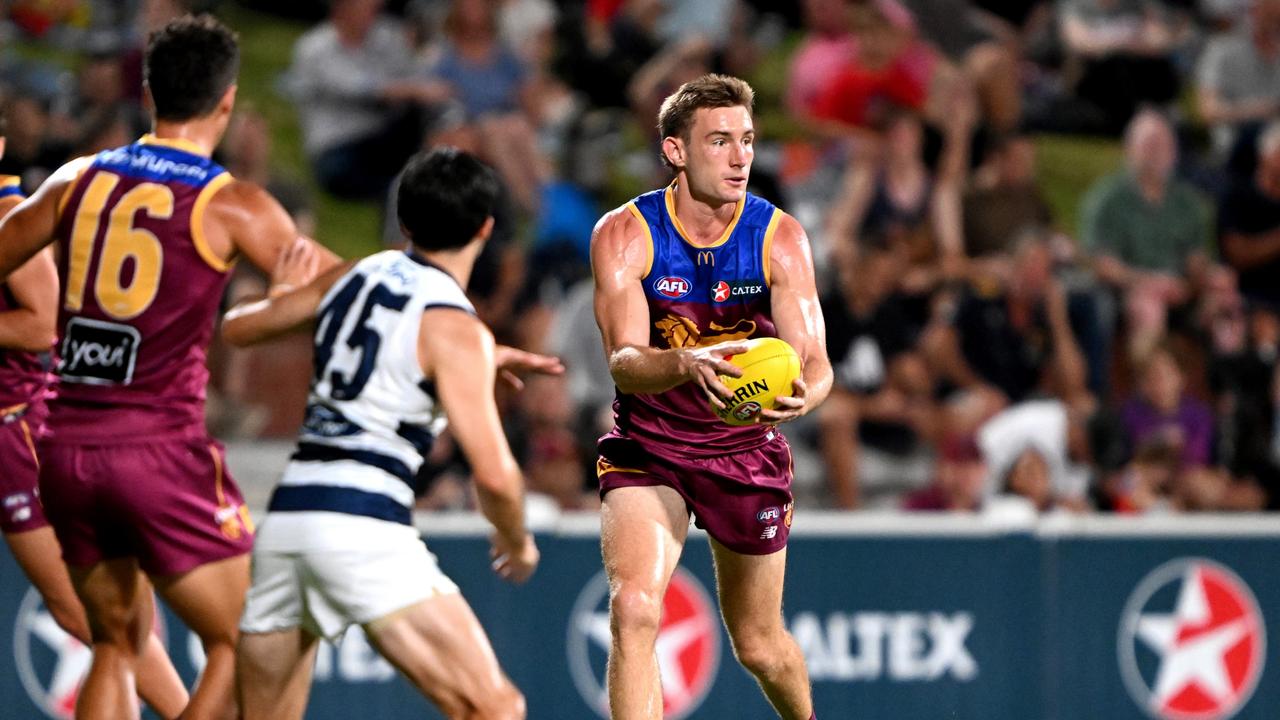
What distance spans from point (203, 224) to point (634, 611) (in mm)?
1987

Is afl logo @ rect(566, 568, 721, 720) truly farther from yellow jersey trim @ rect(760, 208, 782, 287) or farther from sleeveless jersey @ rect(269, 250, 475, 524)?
sleeveless jersey @ rect(269, 250, 475, 524)

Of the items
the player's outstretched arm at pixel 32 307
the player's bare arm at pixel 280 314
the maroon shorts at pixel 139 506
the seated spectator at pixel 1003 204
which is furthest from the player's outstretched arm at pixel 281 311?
the seated spectator at pixel 1003 204

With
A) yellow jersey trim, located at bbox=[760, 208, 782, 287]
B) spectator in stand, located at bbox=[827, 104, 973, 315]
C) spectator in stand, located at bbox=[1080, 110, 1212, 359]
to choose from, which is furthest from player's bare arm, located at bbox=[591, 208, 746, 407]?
spectator in stand, located at bbox=[1080, 110, 1212, 359]

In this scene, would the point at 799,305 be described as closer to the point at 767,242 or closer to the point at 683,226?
the point at 767,242

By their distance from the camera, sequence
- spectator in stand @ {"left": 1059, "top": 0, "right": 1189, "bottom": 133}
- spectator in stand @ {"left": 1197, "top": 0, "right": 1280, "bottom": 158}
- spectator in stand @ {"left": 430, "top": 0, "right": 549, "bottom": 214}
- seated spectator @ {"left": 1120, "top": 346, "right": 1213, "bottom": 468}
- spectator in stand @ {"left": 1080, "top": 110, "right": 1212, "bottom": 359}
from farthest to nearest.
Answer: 1. spectator in stand @ {"left": 1059, "top": 0, "right": 1189, "bottom": 133}
2. spectator in stand @ {"left": 1197, "top": 0, "right": 1280, "bottom": 158}
3. spectator in stand @ {"left": 1080, "top": 110, "right": 1212, "bottom": 359}
4. spectator in stand @ {"left": 430, "top": 0, "right": 549, "bottom": 214}
5. seated spectator @ {"left": 1120, "top": 346, "right": 1213, "bottom": 468}

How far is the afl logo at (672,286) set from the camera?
6332mm

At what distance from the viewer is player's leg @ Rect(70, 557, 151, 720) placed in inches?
Result: 238

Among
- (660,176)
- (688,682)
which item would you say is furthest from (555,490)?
(660,176)

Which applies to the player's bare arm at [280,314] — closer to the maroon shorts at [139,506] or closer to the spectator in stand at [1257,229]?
the maroon shorts at [139,506]

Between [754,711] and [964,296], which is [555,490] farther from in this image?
[964,296]

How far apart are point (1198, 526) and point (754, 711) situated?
2.68m

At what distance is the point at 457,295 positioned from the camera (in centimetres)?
536

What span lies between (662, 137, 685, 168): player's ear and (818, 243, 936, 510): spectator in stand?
16.0 feet

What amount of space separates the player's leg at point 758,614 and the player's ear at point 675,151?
55.4 inches
